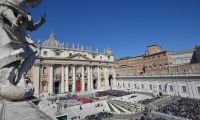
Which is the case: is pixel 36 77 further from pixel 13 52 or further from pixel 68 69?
pixel 13 52

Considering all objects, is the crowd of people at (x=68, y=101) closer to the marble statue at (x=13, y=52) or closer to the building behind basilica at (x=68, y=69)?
the building behind basilica at (x=68, y=69)

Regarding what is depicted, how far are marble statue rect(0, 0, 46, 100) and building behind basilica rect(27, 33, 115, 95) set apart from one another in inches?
1280

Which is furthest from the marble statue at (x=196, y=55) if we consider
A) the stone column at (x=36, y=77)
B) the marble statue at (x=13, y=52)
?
the marble statue at (x=13, y=52)

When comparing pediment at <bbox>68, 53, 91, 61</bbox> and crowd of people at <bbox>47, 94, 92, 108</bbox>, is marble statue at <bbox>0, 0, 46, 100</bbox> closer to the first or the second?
crowd of people at <bbox>47, 94, 92, 108</bbox>

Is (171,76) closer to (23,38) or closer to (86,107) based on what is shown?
(86,107)

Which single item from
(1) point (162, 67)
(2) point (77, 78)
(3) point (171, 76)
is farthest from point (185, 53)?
(2) point (77, 78)

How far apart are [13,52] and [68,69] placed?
1643 inches

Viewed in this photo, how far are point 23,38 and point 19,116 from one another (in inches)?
109

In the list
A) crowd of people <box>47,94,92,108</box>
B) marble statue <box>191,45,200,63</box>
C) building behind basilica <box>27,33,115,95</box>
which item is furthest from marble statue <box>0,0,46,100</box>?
marble statue <box>191,45,200,63</box>

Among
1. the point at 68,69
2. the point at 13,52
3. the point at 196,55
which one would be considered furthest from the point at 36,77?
the point at 196,55

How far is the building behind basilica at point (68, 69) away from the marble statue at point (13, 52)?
32513mm

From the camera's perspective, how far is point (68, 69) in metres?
45.4

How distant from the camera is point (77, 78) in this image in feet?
155

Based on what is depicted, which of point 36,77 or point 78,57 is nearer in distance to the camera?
point 36,77
